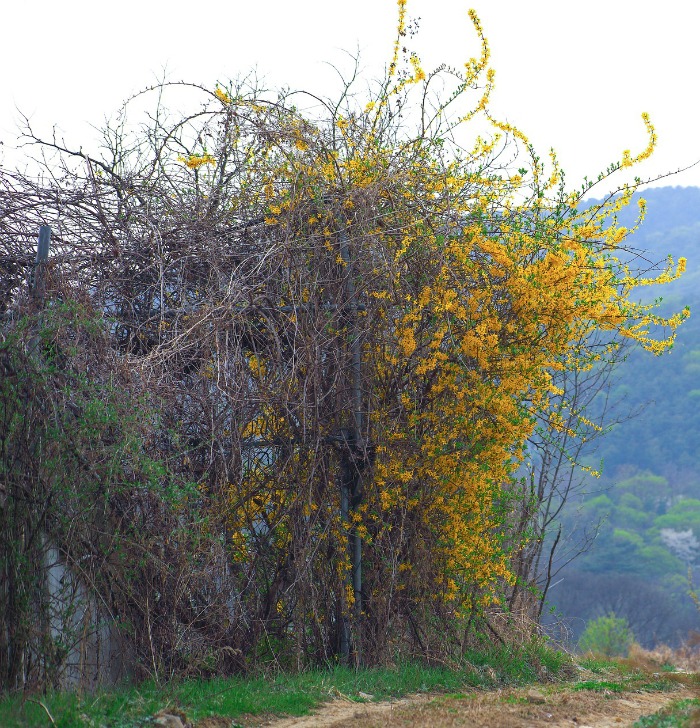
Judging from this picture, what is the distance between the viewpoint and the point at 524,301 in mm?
6512

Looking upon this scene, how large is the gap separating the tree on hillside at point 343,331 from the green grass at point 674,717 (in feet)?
6.16

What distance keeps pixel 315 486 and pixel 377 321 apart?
1.29 m

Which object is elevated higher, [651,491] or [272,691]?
[651,491]

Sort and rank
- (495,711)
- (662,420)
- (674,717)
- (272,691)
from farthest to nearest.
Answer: (662,420), (272,691), (495,711), (674,717)

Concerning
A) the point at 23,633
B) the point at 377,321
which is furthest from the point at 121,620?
the point at 377,321

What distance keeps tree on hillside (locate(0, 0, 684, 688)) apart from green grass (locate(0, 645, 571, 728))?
353 mm

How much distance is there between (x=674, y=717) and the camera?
4.78m

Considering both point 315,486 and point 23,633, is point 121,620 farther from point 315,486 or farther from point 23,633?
point 315,486

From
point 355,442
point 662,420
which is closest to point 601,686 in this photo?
point 355,442

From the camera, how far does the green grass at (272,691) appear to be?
174 inches

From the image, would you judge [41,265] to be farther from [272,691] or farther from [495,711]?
[495,711]

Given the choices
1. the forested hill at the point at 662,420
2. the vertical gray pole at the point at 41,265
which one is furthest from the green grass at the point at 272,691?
the forested hill at the point at 662,420

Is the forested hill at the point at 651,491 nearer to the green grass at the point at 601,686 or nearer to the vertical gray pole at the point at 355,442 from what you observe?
the green grass at the point at 601,686

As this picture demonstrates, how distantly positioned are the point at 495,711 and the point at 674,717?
3.22 feet
